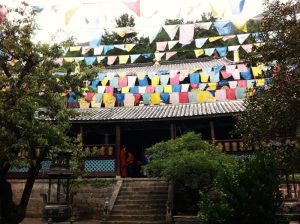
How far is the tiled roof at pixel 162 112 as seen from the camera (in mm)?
16766

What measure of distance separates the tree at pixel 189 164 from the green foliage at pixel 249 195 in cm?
419

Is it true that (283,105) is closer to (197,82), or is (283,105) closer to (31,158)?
(31,158)

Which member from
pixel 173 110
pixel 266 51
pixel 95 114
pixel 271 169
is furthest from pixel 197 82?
pixel 271 169

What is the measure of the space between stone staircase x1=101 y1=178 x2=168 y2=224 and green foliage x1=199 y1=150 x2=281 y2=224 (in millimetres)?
6431

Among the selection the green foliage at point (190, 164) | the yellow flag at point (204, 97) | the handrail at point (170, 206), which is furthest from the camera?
the yellow flag at point (204, 97)

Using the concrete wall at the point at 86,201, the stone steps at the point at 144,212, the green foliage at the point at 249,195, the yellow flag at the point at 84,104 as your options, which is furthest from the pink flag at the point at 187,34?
the green foliage at the point at 249,195

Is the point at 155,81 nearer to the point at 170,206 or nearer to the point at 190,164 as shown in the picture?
the point at 170,206

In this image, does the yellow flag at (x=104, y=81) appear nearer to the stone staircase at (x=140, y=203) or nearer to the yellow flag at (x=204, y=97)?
the yellow flag at (x=204, y=97)

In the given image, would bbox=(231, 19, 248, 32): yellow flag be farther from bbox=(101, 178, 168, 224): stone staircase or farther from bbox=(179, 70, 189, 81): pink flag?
bbox=(101, 178, 168, 224): stone staircase

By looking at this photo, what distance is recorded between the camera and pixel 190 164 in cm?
1132

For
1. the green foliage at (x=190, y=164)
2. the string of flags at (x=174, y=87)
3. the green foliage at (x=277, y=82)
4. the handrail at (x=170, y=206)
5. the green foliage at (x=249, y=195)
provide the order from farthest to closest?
the string of flags at (x=174, y=87)
the handrail at (x=170, y=206)
the green foliage at (x=190, y=164)
the green foliage at (x=277, y=82)
the green foliage at (x=249, y=195)

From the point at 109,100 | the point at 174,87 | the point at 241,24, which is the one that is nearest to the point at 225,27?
the point at 241,24

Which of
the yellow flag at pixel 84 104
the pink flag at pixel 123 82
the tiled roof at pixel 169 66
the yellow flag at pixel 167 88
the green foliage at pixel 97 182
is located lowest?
the green foliage at pixel 97 182

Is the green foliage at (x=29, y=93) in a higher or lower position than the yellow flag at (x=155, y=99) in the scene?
lower
